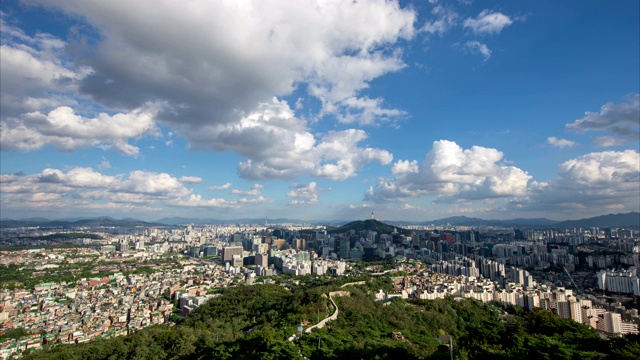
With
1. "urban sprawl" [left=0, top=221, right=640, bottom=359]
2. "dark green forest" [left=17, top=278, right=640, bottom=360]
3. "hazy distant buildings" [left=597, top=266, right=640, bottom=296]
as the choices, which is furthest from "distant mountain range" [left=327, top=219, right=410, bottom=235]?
"dark green forest" [left=17, top=278, right=640, bottom=360]

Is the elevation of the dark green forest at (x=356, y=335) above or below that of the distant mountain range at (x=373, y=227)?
below

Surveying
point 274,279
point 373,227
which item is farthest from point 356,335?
point 373,227

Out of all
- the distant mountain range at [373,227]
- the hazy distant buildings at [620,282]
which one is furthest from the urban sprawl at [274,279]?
the distant mountain range at [373,227]

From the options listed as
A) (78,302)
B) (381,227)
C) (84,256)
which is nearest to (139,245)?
(84,256)

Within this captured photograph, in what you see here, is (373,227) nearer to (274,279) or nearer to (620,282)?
(274,279)

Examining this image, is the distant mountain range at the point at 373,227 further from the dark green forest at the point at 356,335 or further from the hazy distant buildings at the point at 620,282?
the dark green forest at the point at 356,335

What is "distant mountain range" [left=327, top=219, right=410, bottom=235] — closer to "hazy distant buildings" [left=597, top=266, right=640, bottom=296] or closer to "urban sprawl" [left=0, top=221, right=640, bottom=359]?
"urban sprawl" [left=0, top=221, right=640, bottom=359]

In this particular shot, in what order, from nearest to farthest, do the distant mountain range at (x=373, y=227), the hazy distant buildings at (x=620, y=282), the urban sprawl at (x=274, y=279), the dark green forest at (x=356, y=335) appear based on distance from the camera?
the dark green forest at (x=356, y=335) < the urban sprawl at (x=274, y=279) < the hazy distant buildings at (x=620, y=282) < the distant mountain range at (x=373, y=227)

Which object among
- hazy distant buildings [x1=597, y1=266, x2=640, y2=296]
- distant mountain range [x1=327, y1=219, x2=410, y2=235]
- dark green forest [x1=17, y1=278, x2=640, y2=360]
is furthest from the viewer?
distant mountain range [x1=327, y1=219, x2=410, y2=235]
